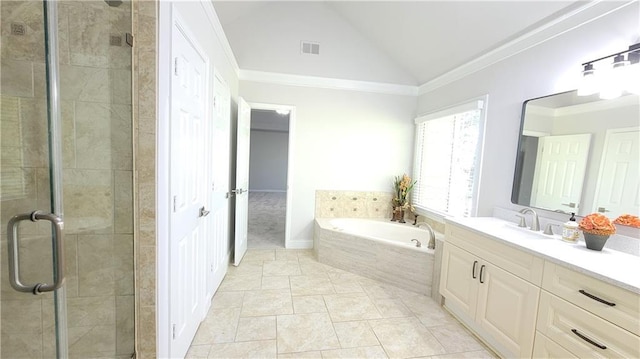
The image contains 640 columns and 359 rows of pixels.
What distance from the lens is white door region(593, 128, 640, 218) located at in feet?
4.85

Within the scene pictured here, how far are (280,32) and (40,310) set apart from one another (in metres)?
3.55

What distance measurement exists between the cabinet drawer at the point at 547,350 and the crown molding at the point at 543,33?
2097 millimetres

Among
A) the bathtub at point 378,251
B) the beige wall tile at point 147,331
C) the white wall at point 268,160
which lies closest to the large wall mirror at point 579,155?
the bathtub at point 378,251

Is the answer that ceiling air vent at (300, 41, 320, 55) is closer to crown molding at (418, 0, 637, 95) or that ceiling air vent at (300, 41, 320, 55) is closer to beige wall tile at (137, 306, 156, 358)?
crown molding at (418, 0, 637, 95)

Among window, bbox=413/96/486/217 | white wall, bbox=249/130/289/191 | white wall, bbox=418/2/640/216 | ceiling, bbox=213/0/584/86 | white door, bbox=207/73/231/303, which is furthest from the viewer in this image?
white wall, bbox=249/130/289/191

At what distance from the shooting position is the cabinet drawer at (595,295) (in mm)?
1070

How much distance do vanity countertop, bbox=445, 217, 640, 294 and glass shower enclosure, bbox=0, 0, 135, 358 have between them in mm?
2268

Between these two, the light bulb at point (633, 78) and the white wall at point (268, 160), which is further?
the white wall at point (268, 160)

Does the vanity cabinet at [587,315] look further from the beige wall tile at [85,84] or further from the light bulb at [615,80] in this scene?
the beige wall tile at [85,84]

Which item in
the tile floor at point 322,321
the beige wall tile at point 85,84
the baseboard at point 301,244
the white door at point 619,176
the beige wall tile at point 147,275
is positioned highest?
the beige wall tile at point 85,84

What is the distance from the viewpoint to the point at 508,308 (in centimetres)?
165

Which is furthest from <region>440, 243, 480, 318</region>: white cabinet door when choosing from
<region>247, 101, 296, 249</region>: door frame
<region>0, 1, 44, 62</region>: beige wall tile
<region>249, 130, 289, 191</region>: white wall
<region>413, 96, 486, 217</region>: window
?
<region>249, 130, 289, 191</region>: white wall

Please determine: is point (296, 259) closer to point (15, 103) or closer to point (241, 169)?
point (241, 169)

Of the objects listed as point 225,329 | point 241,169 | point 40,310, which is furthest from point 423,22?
point 40,310
